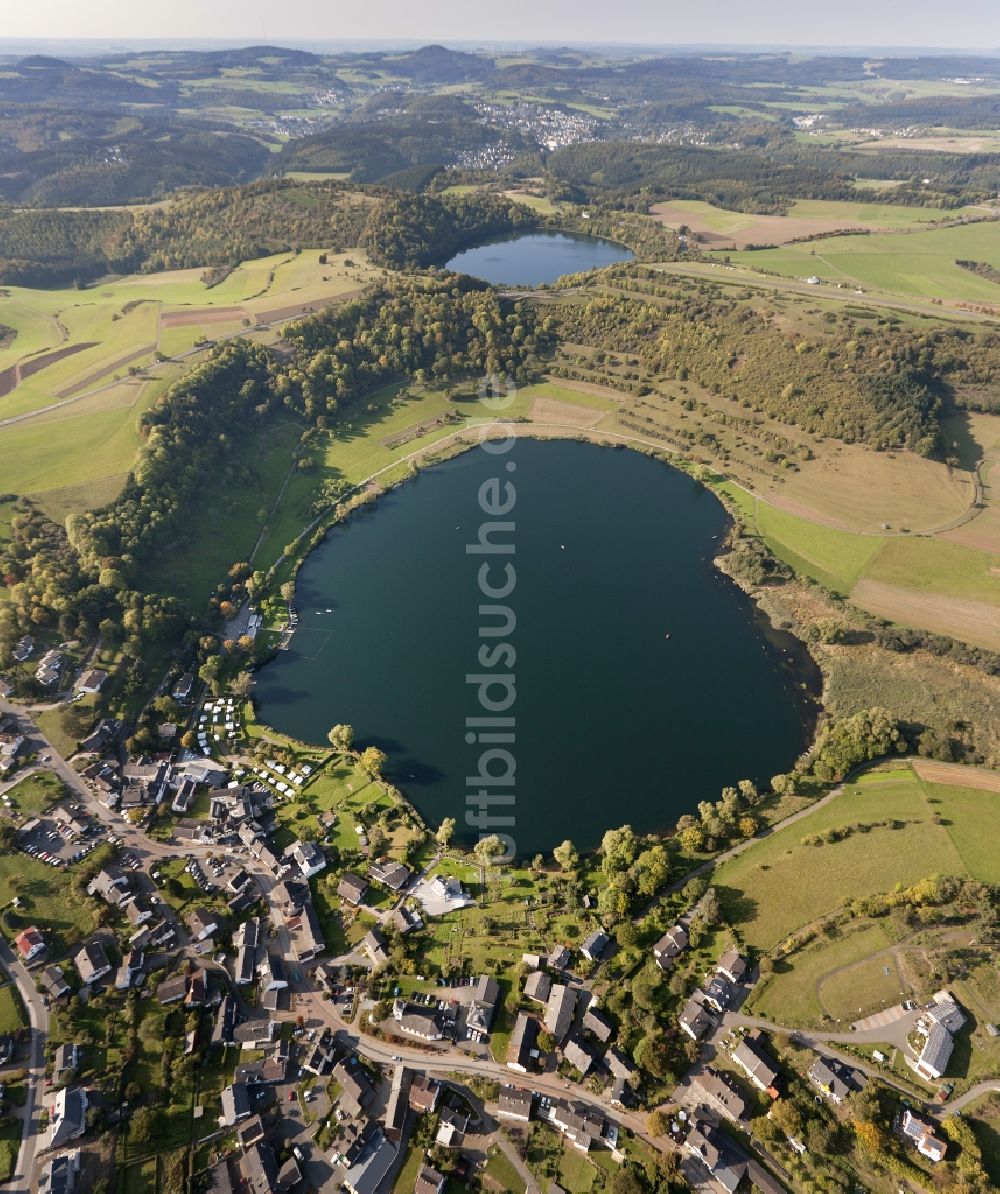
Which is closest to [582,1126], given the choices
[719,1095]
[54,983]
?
[719,1095]

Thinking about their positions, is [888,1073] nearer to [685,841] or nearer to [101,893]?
[685,841]

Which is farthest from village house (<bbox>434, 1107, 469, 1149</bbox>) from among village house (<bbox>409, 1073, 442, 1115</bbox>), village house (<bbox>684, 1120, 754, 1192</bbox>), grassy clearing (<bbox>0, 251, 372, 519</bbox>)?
grassy clearing (<bbox>0, 251, 372, 519</bbox>)

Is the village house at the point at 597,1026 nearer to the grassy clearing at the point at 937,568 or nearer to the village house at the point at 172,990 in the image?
the village house at the point at 172,990

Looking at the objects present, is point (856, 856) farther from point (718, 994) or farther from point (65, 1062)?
point (65, 1062)

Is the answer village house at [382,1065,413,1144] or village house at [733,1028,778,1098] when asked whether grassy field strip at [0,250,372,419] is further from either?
village house at [733,1028,778,1098]

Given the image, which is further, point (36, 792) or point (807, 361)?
point (807, 361)

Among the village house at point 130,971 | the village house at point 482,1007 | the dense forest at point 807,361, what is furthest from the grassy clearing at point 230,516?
the dense forest at point 807,361
